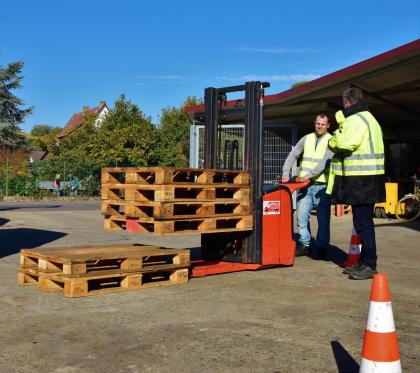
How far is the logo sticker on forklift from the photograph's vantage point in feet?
22.0

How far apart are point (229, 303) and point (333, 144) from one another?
7.43 feet

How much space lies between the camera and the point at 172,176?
18.3 ft

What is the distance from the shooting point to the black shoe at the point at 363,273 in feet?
20.6

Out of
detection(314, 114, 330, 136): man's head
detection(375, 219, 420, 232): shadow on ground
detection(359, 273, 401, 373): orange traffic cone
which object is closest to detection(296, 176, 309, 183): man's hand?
detection(314, 114, 330, 136): man's head

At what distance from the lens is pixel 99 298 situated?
210 inches

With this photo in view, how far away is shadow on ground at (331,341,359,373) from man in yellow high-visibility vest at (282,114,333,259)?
3.83 metres

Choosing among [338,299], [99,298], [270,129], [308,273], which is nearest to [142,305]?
[99,298]

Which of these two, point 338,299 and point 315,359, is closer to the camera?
point 315,359

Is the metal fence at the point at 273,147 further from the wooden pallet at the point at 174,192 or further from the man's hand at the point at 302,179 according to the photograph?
the wooden pallet at the point at 174,192

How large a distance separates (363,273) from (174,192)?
7.82 ft

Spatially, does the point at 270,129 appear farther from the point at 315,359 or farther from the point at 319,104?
the point at 315,359

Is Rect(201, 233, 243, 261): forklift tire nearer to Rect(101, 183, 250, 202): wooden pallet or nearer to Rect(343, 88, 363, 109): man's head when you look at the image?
Rect(101, 183, 250, 202): wooden pallet

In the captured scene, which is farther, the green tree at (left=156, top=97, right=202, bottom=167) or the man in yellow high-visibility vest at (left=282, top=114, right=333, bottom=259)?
the green tree at (left=156, top=97, right=202, bottom=167)

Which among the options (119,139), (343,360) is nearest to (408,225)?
(343,360)
